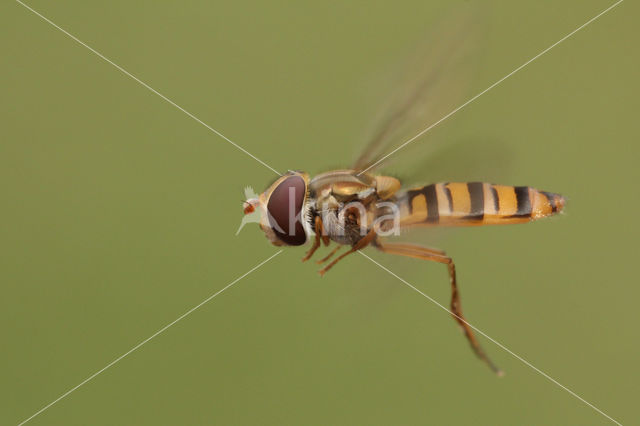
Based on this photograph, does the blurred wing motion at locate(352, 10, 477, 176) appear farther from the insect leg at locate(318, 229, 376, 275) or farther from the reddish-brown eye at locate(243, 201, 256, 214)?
the reddish-brown eye at locate(243, 201, 256, 214)

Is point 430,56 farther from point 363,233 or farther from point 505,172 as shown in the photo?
point 363,233

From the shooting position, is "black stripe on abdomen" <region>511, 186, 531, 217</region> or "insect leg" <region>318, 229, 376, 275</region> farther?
"black stripe on abdomen" <region>511, 186, 531, 217</region>

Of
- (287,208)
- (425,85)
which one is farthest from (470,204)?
(287,208)

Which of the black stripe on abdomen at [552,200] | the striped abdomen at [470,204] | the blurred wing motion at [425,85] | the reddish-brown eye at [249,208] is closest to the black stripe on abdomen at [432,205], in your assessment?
the striped abdomen at [470,204]

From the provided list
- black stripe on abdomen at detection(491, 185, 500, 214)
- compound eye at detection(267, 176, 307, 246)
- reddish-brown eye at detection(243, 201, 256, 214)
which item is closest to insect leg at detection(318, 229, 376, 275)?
compound eye at detection(267, 176, 307, 246)

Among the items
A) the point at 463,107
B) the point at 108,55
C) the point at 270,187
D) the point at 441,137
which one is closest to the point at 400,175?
the point at 441,137

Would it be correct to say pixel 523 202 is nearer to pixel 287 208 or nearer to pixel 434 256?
pixel 434 256
